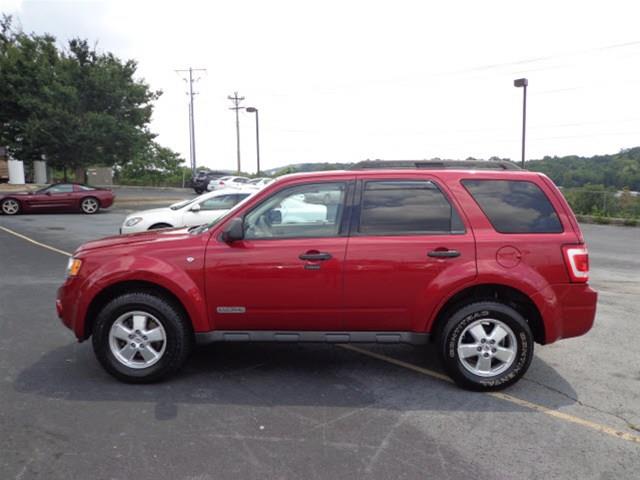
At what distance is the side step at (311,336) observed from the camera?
175 inches

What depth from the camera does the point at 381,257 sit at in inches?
171

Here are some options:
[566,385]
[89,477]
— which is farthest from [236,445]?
[566,385]

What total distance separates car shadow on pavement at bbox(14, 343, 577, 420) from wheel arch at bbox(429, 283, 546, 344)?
0.47 metres

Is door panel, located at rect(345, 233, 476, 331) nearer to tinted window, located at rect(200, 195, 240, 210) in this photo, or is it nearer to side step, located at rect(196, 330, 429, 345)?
side step, located at rect(196, 330, 429, 345)

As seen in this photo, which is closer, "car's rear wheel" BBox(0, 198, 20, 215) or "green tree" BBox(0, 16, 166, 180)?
"car's rear wheel" BBox(0, 198, 20, 215)

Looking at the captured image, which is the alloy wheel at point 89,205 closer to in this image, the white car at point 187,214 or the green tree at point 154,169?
the white car at point 187,214

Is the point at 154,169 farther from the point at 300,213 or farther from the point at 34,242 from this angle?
the point at 300,213

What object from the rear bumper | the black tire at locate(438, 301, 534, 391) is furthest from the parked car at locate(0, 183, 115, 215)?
the rear bumper

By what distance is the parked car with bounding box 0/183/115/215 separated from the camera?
21547 mm

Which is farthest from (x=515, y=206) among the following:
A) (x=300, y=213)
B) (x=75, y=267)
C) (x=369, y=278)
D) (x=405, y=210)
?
(x=75, y=267)

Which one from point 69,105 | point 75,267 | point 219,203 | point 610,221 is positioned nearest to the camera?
point 75,267

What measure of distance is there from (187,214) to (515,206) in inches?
344

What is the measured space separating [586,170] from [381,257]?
101ft

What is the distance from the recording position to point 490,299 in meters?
4.49
